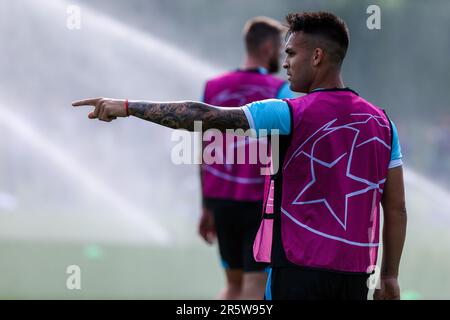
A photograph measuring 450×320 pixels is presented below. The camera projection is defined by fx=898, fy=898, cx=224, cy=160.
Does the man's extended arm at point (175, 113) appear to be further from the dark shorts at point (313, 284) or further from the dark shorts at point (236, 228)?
the dark shorts at point (236, 228)

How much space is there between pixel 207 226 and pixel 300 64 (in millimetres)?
2744

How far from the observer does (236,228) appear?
20.2 feet

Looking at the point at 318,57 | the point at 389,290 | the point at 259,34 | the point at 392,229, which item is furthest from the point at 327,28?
the point at 259,34

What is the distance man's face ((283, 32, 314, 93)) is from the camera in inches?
150

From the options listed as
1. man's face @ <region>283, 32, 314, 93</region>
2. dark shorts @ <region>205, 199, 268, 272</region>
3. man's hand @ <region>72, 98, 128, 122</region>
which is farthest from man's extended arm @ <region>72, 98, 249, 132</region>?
dark shorts @ <region>205, 199, 268, 272</region>

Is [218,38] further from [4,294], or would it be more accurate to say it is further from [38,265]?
[4,294]

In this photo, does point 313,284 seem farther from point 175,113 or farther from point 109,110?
point 109,110

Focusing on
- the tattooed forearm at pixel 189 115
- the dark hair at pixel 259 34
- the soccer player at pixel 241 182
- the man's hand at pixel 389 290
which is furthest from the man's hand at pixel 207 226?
the tattooed forearm at pixel 189 115

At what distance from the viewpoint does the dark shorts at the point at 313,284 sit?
361 cm

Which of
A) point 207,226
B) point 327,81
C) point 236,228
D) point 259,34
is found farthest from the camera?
point 207,226

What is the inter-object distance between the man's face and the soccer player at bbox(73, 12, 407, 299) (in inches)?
3.5

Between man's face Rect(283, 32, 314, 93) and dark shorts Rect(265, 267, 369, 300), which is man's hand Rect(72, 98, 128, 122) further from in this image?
dark shorts Rect(265, 267, 369, 300)

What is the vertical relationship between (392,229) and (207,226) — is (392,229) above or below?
above
